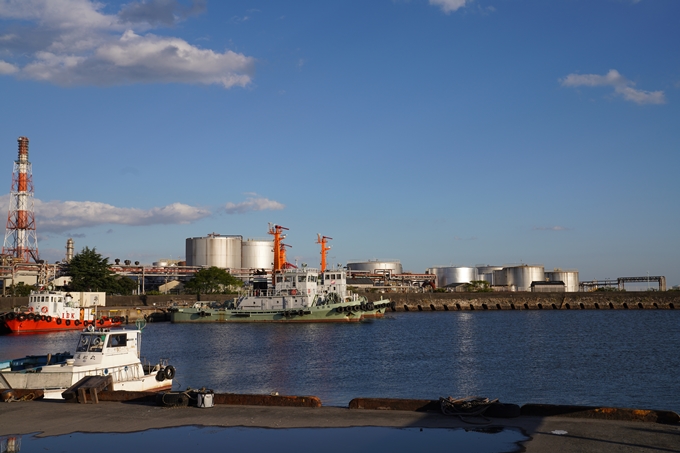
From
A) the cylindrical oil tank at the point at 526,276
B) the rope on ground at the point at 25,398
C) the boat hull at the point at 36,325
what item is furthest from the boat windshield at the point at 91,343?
the cylindrical oil tank at the point at 526,276

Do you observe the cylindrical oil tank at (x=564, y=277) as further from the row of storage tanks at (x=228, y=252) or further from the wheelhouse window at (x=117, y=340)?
the wheelhouse window at (x=117, y=340)

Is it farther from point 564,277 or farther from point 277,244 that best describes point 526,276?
point 277,244

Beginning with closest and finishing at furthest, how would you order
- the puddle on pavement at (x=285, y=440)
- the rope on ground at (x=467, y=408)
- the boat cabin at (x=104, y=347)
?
the puddle on pavement at (x=285, y=440)
the rope on ground at (x=467, y=408)
the boat cabin at (x=104, y=347)

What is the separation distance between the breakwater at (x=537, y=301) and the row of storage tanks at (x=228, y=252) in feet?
111

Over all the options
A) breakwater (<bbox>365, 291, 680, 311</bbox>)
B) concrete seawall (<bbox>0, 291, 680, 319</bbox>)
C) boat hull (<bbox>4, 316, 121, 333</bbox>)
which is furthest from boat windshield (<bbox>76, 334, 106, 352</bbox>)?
breakwater (<bbox>365, 291, 680, 311</bbox>)

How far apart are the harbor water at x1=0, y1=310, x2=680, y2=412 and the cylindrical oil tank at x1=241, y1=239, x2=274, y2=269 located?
60256mm

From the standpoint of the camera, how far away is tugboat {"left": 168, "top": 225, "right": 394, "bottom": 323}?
7006 cm

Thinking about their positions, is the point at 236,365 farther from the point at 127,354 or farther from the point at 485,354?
the point at 485,354

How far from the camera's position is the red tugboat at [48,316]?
57.4 m

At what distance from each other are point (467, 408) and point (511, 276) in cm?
13320

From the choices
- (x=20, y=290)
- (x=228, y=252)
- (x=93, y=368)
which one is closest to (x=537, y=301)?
(x=228, y=252)

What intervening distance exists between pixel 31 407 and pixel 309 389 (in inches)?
546

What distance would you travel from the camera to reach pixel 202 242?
404ft

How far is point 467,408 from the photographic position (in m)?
13.4
